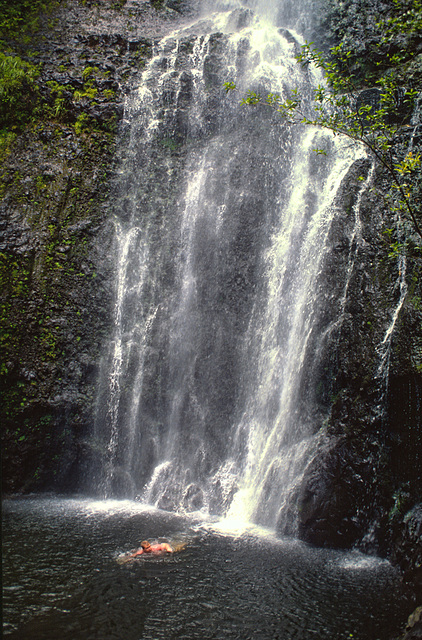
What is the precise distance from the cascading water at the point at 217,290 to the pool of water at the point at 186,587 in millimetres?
1513

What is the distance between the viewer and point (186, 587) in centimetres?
615

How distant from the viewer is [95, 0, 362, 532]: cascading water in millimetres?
9805

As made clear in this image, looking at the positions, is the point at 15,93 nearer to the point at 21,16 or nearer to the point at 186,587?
the point at 21,16

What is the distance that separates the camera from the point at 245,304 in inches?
448

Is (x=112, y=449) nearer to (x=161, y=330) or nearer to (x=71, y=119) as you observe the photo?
(x=161, y=330)

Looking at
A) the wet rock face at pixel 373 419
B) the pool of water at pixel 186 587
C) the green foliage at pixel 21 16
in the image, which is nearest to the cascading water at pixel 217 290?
the wet rock face at pixel 373 419

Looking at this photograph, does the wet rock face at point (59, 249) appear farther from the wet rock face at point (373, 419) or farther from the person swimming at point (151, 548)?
the wet rock face at point (373, 419)

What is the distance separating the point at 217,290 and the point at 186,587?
720 cm

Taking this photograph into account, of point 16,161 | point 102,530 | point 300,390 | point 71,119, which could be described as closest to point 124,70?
point 71,119

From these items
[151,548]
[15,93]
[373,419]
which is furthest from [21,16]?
[151,548]

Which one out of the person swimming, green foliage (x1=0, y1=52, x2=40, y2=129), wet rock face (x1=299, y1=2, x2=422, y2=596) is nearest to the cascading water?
wet rock face (x1=299, y1=2, x2=422, y2=596)

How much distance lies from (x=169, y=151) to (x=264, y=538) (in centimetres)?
1088

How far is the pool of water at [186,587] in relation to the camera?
17.4 ft

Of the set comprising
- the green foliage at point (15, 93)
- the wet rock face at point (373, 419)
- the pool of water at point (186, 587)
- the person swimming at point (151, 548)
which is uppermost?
the green foliage at point (15, 93)
